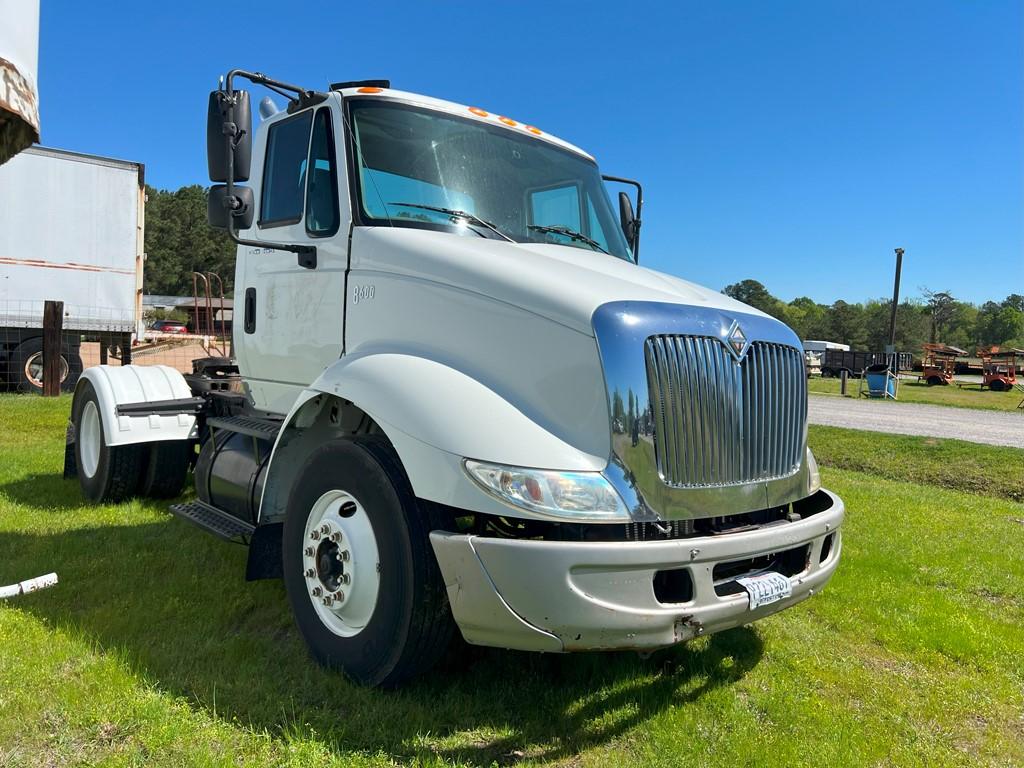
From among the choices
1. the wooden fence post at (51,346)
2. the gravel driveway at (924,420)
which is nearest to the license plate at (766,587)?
the gravel driveway at (924,420)

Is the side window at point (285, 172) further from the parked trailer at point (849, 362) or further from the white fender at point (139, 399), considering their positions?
the parked trailer at point (849, 362)

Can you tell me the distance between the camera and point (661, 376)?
9.43ft

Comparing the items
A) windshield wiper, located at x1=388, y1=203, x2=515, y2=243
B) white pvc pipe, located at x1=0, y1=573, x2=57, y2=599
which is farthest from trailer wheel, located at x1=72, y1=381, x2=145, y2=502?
windshield wiper, located at x1=388, y1=203, x2=515, y2=243

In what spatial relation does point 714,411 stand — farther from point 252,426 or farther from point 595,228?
point 252,426

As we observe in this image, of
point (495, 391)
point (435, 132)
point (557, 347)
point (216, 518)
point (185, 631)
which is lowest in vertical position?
point (185, 631)

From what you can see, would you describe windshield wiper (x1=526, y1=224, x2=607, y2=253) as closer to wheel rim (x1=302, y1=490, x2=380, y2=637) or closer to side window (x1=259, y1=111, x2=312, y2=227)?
side window (x1=259, y1=111, x2=312, y2=227)

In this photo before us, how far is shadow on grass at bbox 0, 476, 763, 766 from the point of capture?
9.53ft

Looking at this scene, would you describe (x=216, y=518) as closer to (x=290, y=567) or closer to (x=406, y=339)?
(x=290, y=567)

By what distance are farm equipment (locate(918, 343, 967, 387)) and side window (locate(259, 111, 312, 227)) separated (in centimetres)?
4128

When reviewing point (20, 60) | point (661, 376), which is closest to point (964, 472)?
point (661, 376)

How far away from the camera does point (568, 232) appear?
14.0ft

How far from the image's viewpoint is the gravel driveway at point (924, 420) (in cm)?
1364

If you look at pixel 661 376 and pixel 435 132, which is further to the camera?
pixel 435 132

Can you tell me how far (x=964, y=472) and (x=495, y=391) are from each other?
29.7 ft
